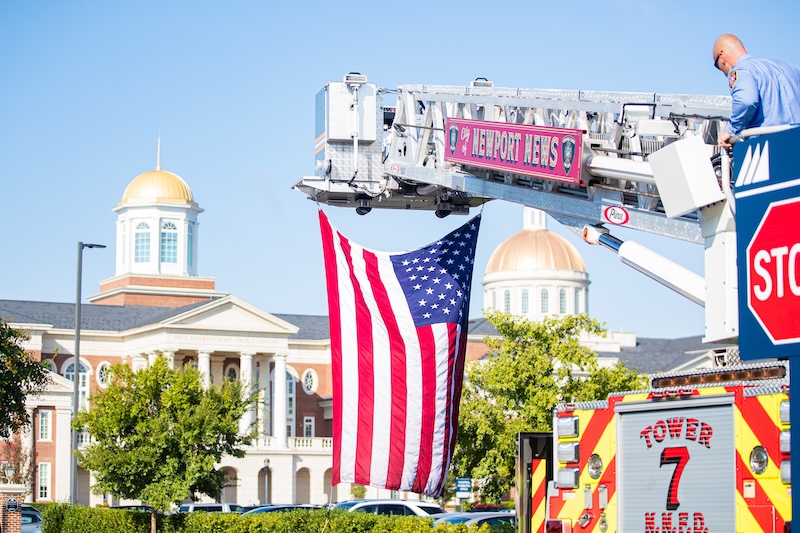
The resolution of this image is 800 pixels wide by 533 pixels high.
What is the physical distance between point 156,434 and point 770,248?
89.5ft

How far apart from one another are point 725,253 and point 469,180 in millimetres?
5353

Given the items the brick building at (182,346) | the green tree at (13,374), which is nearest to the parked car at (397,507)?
the green tree at (13,374)

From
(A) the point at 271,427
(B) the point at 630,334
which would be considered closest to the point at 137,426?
(A) the point at 271,427

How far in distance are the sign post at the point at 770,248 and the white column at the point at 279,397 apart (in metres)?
88.6

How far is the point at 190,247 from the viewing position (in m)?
105

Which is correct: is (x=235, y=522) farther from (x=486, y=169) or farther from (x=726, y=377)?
(x=726, y=377)

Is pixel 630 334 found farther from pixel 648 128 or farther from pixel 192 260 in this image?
pixel 648 128

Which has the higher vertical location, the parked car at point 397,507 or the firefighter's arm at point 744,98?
the firefighter's arm at point 744,98

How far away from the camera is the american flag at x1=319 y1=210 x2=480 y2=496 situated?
1457 centimetres

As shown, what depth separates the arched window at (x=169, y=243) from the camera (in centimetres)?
10388

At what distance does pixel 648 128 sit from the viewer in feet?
32.0

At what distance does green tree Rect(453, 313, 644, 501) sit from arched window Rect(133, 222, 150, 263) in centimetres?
5812

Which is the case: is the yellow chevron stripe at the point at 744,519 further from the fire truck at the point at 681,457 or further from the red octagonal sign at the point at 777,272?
the red octagonal sign at the point at 777,272

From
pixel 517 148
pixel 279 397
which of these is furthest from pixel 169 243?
pixel 517 148
